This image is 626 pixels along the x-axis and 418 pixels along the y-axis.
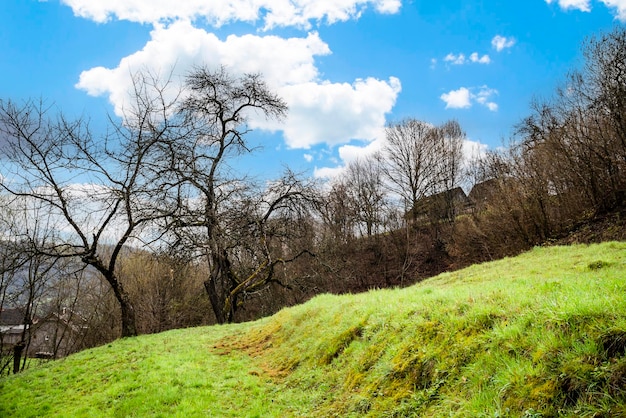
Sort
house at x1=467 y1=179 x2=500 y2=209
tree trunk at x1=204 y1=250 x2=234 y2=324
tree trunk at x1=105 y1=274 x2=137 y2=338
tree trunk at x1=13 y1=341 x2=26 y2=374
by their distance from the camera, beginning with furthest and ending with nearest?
1. house at x1=467 y1=179 x2=500 y2=209
2. tree trunk at x1=13 y1=341 x2=26 y2=374
3. tree trunk at x1=204 y1=250 x2=234 y2=324
4. tree trunk at x1=105 y1=274 x2=137 y2=338

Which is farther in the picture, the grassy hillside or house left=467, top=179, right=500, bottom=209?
house left=467, top=179, right=500, bottom=209

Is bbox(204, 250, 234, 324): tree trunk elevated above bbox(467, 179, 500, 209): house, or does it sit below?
below

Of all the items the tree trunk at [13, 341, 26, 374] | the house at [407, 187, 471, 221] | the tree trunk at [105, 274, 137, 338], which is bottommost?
the tree trunk at [13, 341, 26, 374]

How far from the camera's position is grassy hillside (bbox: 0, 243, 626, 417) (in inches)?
110

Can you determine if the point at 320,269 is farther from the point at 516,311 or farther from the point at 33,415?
the point at 516,311

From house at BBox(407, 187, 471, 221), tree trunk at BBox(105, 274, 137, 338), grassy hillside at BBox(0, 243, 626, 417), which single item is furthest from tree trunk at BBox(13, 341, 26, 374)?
house at BBox(407, 187, 471, 221)

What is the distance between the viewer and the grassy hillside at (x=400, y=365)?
278 cm

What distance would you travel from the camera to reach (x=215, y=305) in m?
18.0

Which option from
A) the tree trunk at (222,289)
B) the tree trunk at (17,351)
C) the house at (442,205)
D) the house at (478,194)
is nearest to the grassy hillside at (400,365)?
the tree trunk at (222,289)

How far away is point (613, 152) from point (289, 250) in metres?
16.4

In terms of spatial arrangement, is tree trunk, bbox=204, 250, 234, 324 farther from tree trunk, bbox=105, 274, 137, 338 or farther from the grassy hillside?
the grassy hillside

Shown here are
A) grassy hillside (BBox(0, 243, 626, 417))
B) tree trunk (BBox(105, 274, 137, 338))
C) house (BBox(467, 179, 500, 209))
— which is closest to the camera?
grassy hillside (BBox(0, 243, 626, 417))

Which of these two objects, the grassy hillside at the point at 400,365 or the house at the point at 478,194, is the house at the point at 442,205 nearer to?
the house at the point at 478,194

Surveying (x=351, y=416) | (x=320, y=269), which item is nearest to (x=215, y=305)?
(x=320, y=269)
